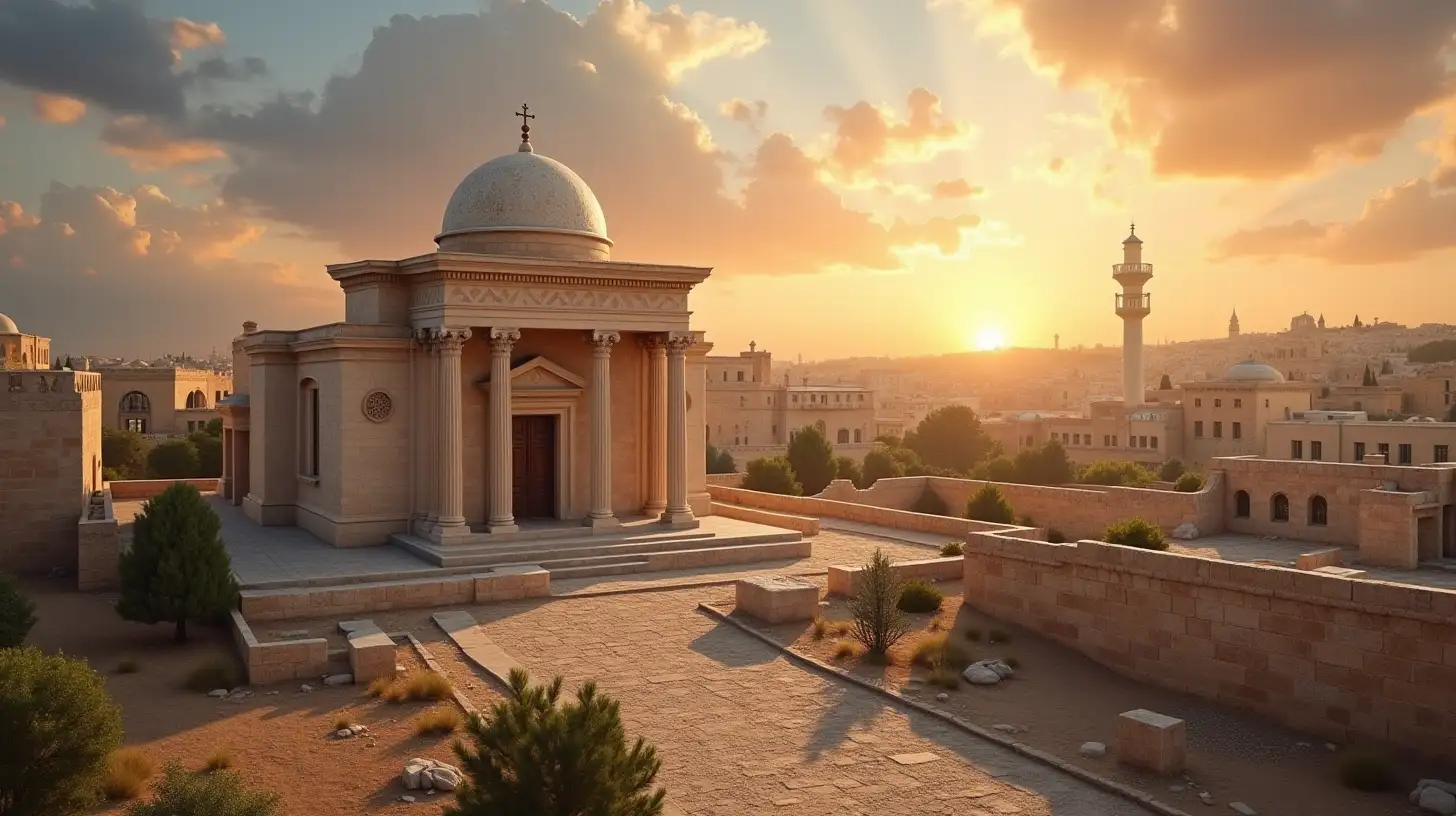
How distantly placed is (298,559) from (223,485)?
1245 cm

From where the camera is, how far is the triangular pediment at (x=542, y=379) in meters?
21.1

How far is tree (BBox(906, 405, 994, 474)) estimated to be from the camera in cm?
6675

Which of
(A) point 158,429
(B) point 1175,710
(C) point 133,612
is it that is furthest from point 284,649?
(A) point 158,429

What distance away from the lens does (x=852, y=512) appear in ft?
86.9

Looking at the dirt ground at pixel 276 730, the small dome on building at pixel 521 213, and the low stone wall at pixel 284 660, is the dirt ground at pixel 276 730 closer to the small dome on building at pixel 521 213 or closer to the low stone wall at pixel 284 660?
the low stone wall at pixel 284 660

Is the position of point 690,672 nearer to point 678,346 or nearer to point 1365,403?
point 678,346

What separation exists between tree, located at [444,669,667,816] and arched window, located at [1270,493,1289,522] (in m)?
22.0

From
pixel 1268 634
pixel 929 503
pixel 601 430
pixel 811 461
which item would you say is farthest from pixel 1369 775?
pixel 811 461

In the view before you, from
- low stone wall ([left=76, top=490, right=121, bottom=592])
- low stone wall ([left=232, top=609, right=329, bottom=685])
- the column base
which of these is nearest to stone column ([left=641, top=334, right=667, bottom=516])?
the column base

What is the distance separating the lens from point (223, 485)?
1154 inches

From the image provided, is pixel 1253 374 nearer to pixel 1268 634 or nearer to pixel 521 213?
pixel 521 213

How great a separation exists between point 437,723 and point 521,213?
1318 centimetres

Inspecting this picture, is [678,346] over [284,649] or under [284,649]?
over

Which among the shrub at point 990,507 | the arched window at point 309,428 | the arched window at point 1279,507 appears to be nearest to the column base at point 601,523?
the arched window at point 309,428
